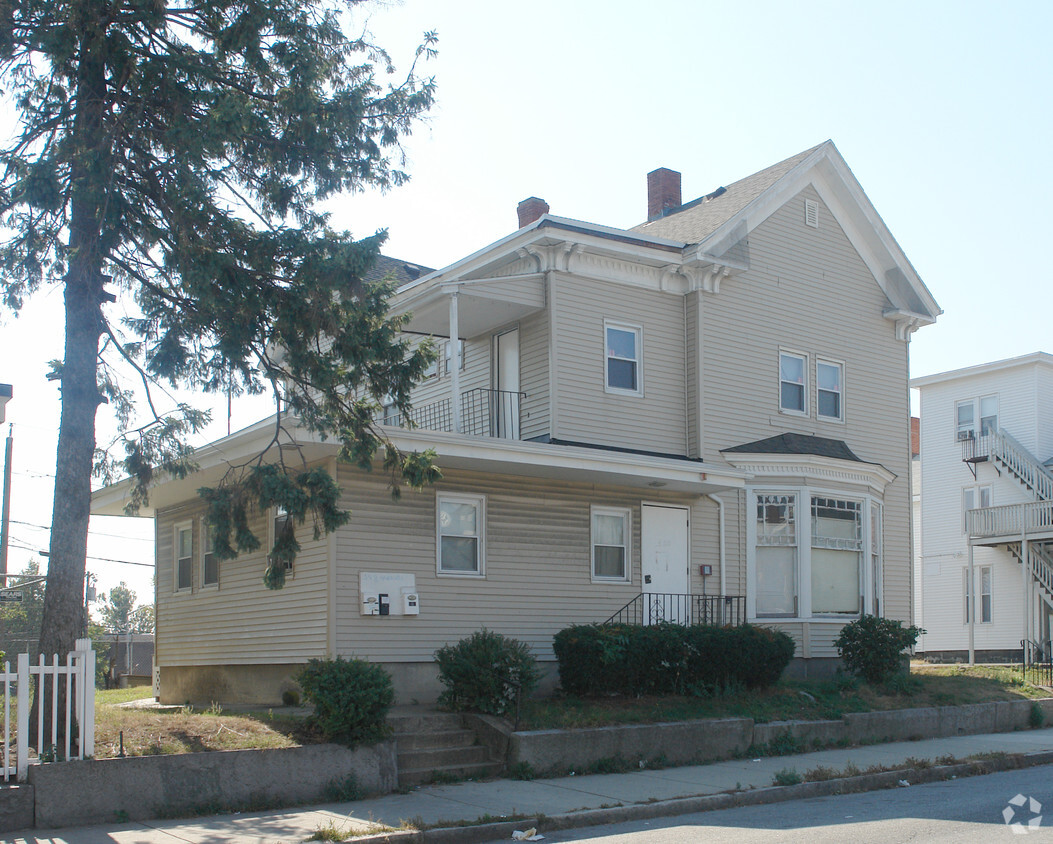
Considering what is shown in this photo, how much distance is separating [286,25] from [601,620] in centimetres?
988

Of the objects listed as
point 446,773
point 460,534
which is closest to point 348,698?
point 446,773

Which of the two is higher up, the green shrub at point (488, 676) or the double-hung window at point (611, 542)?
the double-hung window at point (611, 542)

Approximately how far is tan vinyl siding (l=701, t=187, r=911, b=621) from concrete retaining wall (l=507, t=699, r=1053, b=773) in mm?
4345

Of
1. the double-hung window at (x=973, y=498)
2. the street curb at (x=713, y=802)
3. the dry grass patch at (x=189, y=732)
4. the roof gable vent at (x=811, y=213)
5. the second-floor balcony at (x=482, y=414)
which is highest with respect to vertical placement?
the roof gable vent at (x=811, y=213)

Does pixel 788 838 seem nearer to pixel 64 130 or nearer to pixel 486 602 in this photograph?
pixel 486 602

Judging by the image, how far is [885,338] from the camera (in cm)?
2228

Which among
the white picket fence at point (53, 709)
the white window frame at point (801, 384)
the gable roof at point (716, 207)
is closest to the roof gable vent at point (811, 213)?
the gable roof at point (716, 207)

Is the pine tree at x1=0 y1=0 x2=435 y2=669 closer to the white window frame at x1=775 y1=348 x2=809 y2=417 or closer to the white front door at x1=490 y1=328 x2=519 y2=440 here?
the white front door at x1=490 y1=328 x2=519 y2=440

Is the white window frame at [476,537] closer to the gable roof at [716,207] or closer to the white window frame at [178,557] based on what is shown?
the white window frame at [178,557]

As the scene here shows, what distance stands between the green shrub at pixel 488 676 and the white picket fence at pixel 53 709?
15.1 feet

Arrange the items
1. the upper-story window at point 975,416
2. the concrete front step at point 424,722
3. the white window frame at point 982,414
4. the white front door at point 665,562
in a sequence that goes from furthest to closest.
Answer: the upper-story window at point 975,416
the white window frame at point 982,414
the white front door at point 665,562
the concrete front step at point 424,722

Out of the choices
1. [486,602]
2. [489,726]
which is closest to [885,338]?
[486,602]

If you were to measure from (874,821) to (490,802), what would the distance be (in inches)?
142

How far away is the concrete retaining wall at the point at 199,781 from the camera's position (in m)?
9.62
